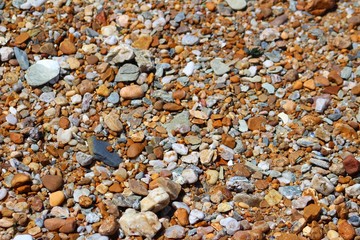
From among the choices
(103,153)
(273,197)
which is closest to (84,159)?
(103,153)

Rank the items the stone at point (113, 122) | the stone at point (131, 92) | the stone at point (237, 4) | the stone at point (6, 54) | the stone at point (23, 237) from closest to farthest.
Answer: the stone at point (23, 237)
the stone at point (113, 122)
the stone at point (131, 92)
the stone at point (6, 54)
the stone at point (237, 4)

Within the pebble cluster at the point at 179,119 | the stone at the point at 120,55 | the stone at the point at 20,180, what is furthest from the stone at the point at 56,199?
the stone at the point at 120,55

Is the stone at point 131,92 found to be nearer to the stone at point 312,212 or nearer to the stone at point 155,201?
the stone at point 155,201

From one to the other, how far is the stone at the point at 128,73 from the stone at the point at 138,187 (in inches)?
25.6

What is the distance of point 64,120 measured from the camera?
3.15 m

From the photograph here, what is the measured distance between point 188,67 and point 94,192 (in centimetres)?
96

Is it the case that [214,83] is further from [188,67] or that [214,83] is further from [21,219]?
[21,219]

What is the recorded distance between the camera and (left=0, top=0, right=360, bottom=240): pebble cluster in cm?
284

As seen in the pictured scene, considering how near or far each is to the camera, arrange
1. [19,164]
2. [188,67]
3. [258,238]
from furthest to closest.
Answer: [188,67] → [19,164] → [258,238]

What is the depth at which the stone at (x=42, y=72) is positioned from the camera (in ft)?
10.8

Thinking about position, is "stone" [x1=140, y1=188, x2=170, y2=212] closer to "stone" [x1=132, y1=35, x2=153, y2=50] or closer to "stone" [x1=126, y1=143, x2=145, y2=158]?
"stone" [x1=126, y1=143, x2=145, y2=158]

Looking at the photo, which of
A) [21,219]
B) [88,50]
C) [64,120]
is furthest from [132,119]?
[21,219]

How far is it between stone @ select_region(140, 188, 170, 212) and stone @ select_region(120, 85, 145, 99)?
647 mm

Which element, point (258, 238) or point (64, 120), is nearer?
point (258, 238)
